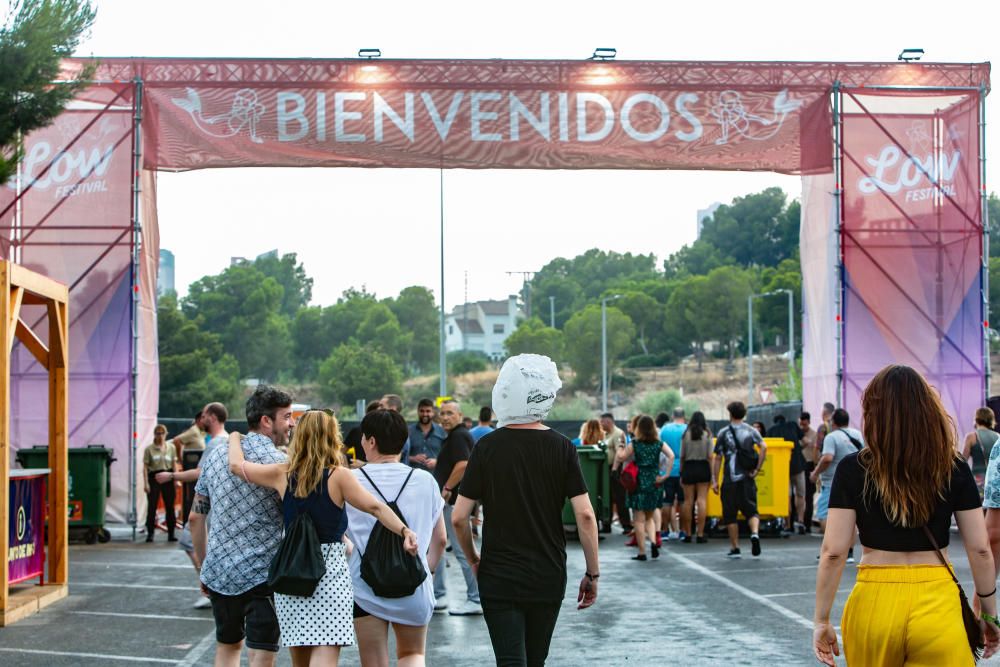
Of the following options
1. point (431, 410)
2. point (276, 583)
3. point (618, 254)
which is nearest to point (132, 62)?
point (431, 410)

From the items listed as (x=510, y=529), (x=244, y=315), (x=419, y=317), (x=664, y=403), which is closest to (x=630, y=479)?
(x=510, y=529)

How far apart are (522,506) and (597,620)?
17.1ft

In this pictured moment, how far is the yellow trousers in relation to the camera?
4188mm

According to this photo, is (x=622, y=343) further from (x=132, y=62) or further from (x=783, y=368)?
(x=132, y=62)

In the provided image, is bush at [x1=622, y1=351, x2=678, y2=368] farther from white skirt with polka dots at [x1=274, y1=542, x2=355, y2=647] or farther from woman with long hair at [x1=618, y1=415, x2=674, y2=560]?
white skirt with polka dots at [x1=274, y1=542, x2=355, y2=647]

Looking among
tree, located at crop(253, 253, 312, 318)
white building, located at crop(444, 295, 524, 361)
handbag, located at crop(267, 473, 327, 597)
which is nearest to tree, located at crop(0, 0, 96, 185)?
handbag, located at crop(267, 473, 327, 597)

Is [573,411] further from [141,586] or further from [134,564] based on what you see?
[141,586]

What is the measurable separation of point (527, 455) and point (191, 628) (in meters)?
5.60

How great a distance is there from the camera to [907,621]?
4.20 m

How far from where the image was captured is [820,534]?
18703 mm

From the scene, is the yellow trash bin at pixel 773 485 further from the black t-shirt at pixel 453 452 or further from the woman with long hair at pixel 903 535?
the woman with long hair at pixel 903 535

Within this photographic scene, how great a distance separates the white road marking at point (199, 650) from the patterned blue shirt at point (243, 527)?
254 centimetres

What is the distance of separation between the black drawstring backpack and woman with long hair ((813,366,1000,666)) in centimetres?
199

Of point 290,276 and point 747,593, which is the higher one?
point 290,276
